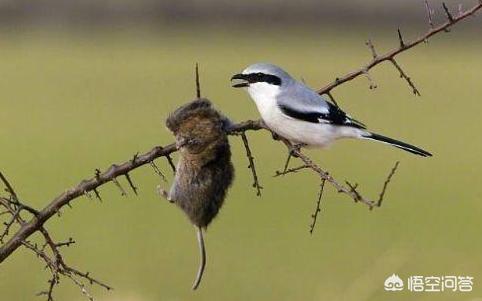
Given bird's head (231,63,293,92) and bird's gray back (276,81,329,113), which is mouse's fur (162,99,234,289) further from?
bird's gray back (276,81,329,113)

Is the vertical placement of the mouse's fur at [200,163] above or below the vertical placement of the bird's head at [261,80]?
below

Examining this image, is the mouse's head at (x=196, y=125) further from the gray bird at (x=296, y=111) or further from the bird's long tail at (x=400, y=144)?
the gray bird at (x=296, y=111)

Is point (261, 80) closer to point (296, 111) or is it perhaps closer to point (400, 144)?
point (296, 111)

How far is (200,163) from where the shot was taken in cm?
269

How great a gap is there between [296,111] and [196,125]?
3.42ft

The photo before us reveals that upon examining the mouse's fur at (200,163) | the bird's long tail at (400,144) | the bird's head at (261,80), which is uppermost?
the bird's head at (261,80)

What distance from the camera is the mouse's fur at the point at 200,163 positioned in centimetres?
259

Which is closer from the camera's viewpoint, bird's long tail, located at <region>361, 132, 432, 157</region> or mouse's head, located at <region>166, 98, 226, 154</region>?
mouse's head, located at <region>166, 98, 226, 154</region>

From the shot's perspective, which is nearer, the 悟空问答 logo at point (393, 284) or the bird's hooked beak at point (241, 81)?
the bird's hooked beak at point (241, 81)

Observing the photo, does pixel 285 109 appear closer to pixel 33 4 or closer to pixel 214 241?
pixel 214 241

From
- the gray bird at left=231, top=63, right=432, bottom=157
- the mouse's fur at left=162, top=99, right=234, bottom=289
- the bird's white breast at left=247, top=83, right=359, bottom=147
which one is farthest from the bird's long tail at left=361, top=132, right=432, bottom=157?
the mouse's fur at left=162, top=99, right=234, bottom=289

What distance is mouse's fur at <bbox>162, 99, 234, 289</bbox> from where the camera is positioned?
2.59 m

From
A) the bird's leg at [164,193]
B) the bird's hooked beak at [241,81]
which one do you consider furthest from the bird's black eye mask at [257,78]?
the bird's leg at [164,193]

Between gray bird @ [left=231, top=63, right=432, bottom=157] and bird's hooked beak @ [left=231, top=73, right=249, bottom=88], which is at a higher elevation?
bird's hooked beak @ [left=231, top=73, right=249, bottom=88]
